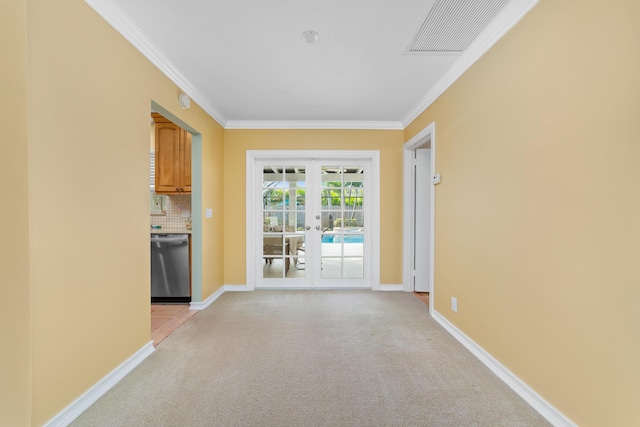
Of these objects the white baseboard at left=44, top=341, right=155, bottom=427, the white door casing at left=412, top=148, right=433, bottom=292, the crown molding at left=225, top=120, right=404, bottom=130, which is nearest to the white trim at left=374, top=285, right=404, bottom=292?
the white door casing at left=412, top=148, right=433, bottom=292

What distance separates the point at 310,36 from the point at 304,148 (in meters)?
1.99

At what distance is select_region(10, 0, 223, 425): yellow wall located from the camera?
1307mm

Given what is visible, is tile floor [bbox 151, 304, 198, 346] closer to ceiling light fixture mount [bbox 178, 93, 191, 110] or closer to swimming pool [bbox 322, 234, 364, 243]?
swimming pool [bbox 322, 234, 364, 243]

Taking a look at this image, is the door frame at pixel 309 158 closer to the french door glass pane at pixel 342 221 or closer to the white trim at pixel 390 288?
the white trim at pixel 390 288

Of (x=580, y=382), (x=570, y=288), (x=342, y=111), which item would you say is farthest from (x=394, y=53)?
(x=580, y=382)

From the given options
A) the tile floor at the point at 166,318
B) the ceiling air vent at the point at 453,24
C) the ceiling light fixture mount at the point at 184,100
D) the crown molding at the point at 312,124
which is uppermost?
the ceiling air vent at the point at 453,24

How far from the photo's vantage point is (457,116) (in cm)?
253

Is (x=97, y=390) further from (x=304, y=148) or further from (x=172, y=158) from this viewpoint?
(x=304, y=148)

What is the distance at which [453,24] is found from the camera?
1.91 m

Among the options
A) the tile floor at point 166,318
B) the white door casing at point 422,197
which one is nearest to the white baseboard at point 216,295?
the tile floor at point 166,318

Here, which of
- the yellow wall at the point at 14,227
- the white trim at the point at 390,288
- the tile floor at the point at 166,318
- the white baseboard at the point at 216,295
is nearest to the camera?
the yellow wall at the point at 14,227

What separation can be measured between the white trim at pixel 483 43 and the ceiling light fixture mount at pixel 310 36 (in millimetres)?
1191

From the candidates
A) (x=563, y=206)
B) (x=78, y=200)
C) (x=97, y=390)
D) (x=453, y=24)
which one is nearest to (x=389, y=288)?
(x=563, y=206)

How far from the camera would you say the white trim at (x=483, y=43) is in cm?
172
